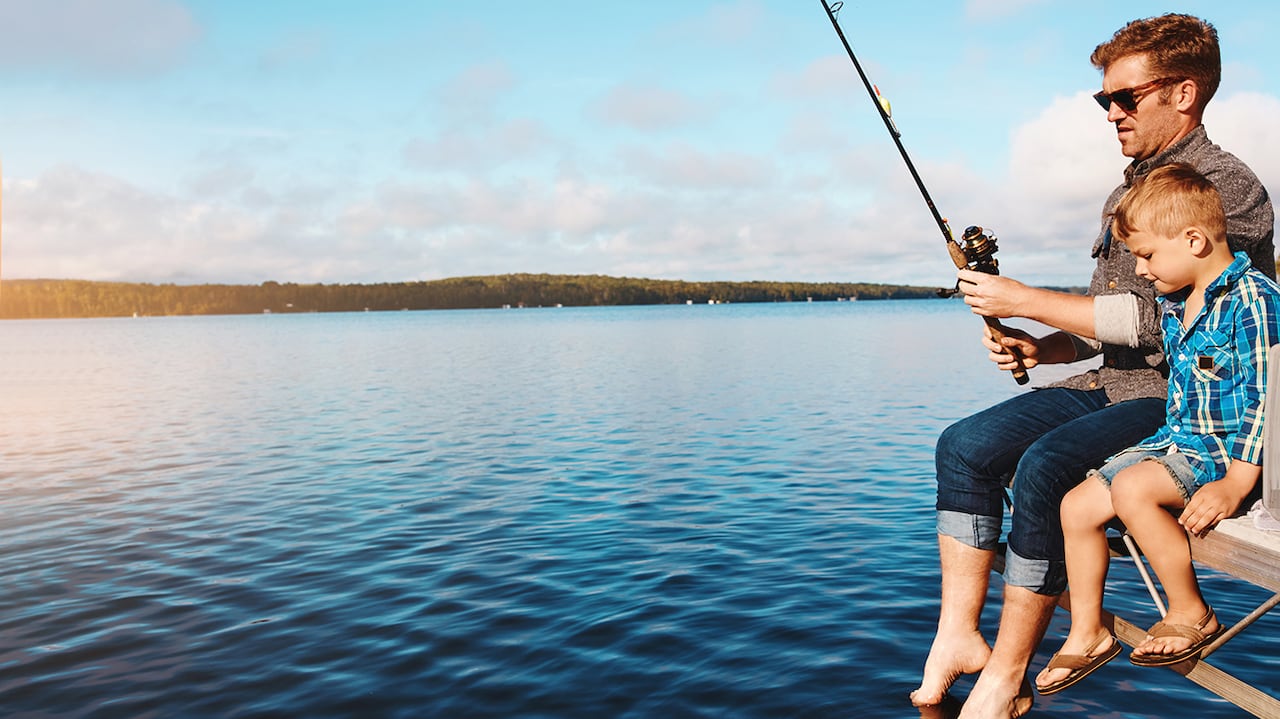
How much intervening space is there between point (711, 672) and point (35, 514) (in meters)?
9.67

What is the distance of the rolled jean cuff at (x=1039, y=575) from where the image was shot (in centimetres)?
384

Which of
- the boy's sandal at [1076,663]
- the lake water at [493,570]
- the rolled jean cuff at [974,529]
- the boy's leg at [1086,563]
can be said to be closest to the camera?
the boy's leg at [1086,563]

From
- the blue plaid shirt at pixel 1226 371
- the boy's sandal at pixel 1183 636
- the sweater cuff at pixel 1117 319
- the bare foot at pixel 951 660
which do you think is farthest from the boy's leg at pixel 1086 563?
the bare foot at pixel 951 660

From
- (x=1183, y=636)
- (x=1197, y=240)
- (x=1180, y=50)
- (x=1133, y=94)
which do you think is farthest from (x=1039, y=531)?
(x=1180, y=50)

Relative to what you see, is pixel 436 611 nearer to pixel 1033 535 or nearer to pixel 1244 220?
pixel 1033 535

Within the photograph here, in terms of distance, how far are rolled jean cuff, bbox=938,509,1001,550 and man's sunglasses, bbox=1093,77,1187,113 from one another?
177 centimetres

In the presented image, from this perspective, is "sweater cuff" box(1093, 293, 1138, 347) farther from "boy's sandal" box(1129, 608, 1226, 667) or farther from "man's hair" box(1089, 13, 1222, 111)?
"boy's sandal" box(1129, 608, 1226, 667)

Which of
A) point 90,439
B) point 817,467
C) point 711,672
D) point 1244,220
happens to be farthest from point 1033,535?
point 90,439

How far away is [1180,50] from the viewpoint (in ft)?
12.4

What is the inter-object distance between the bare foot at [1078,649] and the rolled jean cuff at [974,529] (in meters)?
0.55

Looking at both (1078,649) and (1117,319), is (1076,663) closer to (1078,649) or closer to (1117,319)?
(1078,649)

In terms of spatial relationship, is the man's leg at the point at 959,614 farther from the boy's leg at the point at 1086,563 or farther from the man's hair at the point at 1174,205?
the man's hair at the point at 1174,205

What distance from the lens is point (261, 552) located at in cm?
948

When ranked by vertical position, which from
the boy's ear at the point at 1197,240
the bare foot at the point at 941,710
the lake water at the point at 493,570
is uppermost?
the boy's ear at the point at 1197,240
